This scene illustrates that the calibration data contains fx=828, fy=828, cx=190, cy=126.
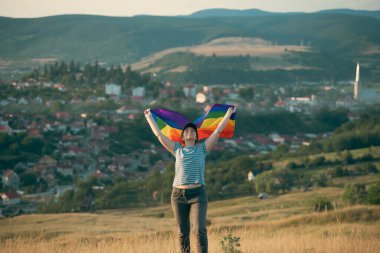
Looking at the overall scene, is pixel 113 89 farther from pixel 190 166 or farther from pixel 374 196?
pixel 190 166

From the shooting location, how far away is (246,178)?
140 ft

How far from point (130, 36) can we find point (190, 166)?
550 ft

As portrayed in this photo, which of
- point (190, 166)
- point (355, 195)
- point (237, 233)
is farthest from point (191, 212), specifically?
point (355, 195)

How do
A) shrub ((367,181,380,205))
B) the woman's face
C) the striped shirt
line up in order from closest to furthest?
the striped shirt → the woman's face → shrub ((367,181,380,205))

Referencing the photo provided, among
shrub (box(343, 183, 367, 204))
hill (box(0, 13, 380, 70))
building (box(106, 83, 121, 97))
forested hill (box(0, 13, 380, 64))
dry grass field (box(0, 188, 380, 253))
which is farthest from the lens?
forested hill (box(0, 13, 380, 64))

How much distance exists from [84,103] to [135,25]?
11938 centimetres

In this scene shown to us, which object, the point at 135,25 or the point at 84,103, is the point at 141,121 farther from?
the point at 135,25

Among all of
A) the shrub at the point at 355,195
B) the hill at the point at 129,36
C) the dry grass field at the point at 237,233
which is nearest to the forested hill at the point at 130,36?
the hill at the point at 129,36

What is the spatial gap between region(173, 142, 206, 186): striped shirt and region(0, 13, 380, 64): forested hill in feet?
357

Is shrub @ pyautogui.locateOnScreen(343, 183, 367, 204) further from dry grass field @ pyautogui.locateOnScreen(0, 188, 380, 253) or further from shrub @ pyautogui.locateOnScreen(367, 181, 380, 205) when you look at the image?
shrub @ pyautogui.locateOnScreen(367, 181, 380, 205)

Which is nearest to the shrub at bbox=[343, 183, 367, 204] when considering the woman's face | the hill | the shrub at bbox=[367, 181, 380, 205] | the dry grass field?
the dry grass field

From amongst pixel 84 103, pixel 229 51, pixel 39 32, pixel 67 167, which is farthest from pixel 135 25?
pixel 67 167

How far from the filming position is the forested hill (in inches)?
5300

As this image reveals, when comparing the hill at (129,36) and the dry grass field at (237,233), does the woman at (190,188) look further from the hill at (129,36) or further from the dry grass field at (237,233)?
the hill at (129,36)
